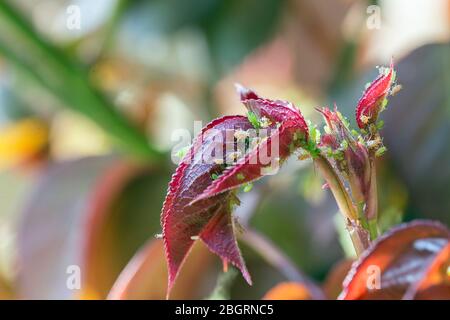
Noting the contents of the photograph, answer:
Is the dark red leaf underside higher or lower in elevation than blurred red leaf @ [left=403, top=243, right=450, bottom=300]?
higher

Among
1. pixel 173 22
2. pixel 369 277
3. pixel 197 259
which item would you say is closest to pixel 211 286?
pixel 197 259

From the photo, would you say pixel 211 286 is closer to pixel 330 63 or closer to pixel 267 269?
pixel 267 269

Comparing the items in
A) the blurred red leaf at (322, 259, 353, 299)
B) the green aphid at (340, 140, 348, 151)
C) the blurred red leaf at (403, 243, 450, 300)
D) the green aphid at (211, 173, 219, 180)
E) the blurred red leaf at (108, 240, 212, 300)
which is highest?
the green aphid at (340, 140, 348, 151)

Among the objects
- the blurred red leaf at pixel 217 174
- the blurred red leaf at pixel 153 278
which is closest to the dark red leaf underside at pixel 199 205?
the blurred red leaf at pixel 217 174

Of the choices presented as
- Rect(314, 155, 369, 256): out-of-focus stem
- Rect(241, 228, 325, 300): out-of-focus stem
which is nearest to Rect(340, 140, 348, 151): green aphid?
Rect(314, 155, 369, 256): out-of-focus stem

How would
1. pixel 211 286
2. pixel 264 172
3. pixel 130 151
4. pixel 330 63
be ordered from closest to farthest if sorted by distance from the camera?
1. pixel 264 172
2. pixel 211 286
3. pixel 130 151
4. pixel 330 63

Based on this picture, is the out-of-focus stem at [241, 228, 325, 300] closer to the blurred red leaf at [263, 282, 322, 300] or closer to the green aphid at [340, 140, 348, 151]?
the blurred red leaf at [263, 282, 322, 300]

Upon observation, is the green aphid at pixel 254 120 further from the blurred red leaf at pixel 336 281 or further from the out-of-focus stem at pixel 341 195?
the blurred red leaf at pixel 336 281
